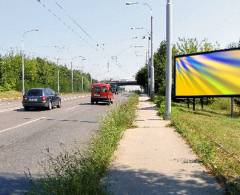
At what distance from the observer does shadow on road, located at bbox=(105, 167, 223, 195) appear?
6969mm

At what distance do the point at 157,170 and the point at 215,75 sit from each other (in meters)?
2.74

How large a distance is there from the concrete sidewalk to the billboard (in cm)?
143

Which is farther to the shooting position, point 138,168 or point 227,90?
point 138,168

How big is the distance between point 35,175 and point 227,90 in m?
3.94

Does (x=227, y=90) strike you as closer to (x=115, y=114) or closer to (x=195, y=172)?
(x=195, y=172)

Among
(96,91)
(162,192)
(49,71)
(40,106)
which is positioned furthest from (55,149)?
(49,71)

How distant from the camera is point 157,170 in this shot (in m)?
8.49

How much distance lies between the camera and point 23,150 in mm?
11586

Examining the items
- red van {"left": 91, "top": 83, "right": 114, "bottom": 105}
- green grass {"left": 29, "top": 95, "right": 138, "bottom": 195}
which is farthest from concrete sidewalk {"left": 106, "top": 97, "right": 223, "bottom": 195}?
red van {"left": 91, "top": 83, "right": 114, "bottom": 105}

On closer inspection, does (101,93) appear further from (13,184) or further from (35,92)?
(13,184)

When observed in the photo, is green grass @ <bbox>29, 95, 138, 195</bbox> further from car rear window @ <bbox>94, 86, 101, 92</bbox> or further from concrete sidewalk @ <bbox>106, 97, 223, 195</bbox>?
car rear window @ <bbox>94, 86, 101, 92</bbox>

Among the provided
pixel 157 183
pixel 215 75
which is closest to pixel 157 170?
pixel 157 183

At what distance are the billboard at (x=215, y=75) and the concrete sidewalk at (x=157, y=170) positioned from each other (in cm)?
143

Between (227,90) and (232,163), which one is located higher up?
(227,90)
